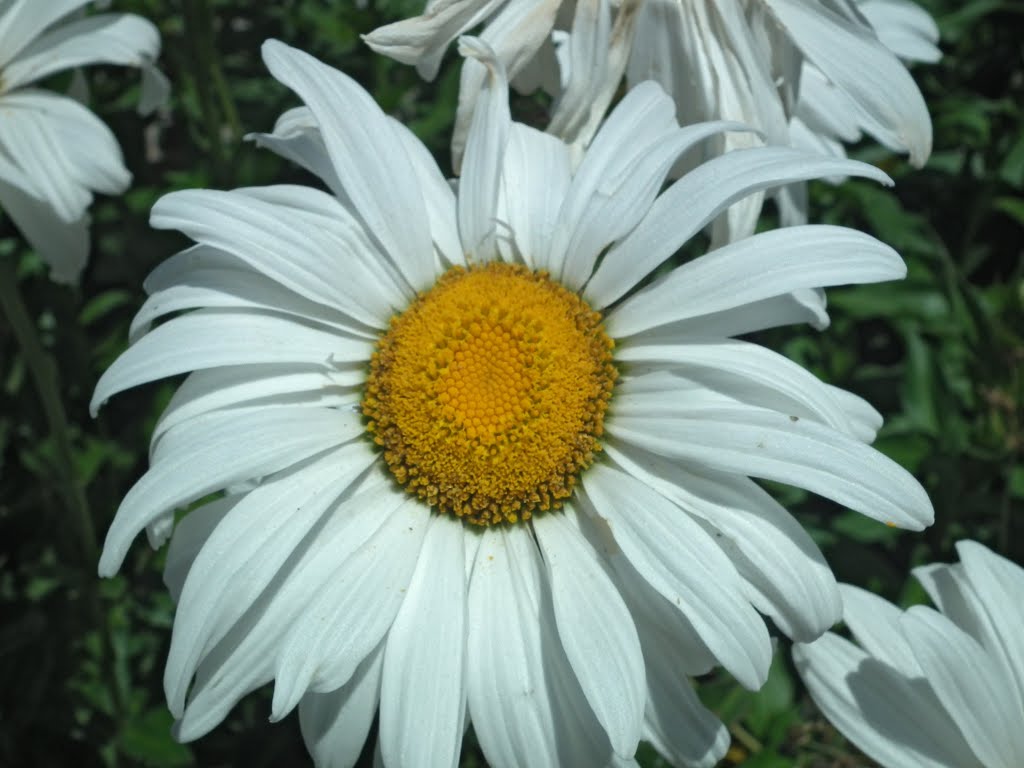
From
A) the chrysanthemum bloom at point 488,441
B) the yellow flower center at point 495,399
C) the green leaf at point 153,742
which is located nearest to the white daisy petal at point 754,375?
the chrysanthemum bloom at point 488,441

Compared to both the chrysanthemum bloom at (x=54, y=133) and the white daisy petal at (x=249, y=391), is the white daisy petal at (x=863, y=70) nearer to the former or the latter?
the white daisy petal at (x=249, y=391)

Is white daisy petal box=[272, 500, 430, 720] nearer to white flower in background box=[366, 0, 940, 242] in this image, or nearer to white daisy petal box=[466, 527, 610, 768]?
white daisy petal box=[466, 527, 610, 768]

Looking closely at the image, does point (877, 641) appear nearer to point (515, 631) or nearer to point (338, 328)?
point (515, 631)

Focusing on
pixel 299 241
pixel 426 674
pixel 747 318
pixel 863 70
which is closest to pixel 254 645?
pixel 426 674

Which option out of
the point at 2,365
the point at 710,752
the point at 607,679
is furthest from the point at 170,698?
the point at 2,365

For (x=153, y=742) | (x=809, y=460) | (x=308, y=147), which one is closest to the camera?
(x=809, y=460)

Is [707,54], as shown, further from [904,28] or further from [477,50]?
[904,28]

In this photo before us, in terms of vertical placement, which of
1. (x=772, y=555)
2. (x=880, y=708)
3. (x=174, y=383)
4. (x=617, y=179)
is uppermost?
(x=617, y=179)
